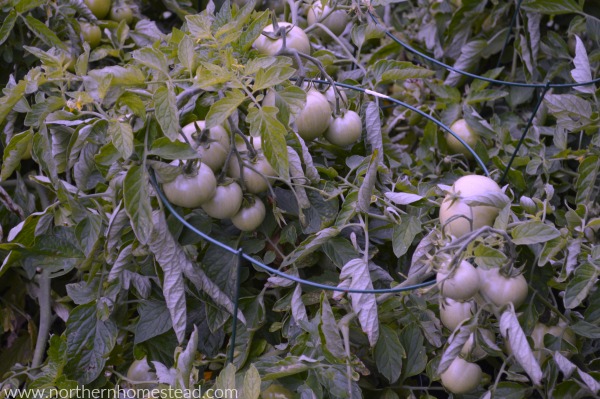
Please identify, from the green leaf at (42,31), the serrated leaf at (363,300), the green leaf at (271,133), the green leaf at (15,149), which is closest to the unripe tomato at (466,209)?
the serrated leaf at (363,300)

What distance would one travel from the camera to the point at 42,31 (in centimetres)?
123

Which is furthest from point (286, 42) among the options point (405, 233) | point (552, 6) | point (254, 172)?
point (552, 6)

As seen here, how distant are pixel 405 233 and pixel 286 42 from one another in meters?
0.36

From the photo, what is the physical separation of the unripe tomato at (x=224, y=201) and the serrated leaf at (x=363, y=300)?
17cm

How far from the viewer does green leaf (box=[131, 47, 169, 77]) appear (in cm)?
83

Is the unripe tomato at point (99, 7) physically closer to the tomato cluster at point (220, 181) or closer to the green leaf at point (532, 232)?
the tomato cluster at point (220, 181)

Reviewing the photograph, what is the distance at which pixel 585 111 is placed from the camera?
1142mm

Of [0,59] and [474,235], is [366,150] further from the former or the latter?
[0,59]

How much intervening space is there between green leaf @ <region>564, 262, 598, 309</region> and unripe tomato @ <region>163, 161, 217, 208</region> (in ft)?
1.66

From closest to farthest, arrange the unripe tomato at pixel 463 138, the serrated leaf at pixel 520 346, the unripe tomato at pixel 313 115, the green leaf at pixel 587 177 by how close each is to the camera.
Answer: the serrated leaf at pixel 520 346 → the unripe tomato at pixel 313 115 → the green leaf at pixel 587 177 → the unripe tomato at pixel 463 138

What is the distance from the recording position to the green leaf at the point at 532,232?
812 mm

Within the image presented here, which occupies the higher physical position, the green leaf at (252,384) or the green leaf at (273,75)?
the green leaf at (273,75)

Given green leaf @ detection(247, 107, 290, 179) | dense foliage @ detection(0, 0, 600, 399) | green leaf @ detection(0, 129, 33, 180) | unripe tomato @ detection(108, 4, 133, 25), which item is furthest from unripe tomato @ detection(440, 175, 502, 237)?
unripe tomato @ detection(108, 4, 133, 25)

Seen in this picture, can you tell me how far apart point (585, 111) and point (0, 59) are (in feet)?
3.85
